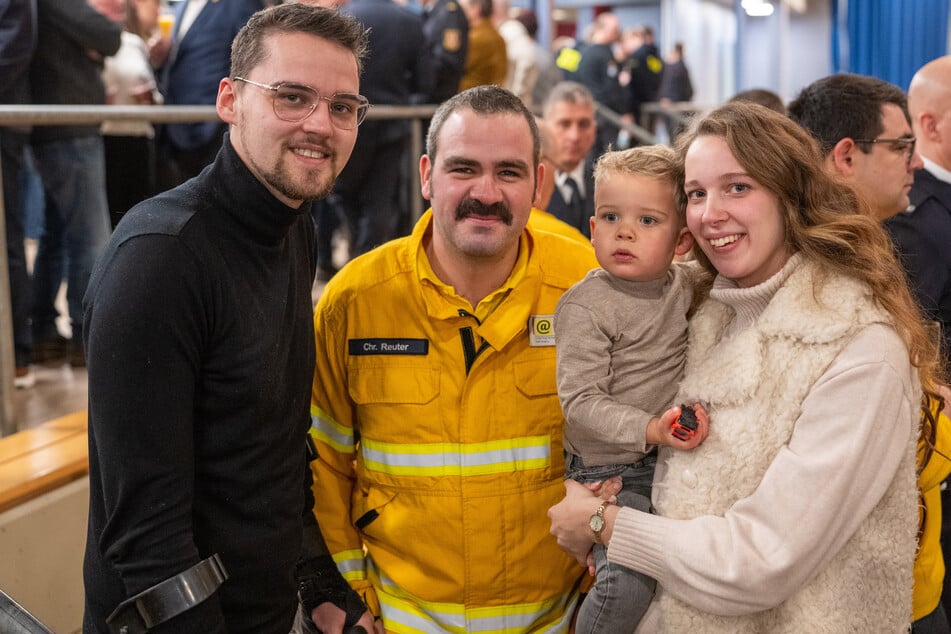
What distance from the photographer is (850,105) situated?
2.97 metres

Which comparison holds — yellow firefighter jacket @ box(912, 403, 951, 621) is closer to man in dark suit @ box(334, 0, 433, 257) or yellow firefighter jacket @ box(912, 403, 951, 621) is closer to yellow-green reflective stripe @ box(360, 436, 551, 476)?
yellow-green reflective stripe @ box(360, 436, 551, 476)

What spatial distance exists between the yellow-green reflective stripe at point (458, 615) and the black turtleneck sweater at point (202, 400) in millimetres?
307

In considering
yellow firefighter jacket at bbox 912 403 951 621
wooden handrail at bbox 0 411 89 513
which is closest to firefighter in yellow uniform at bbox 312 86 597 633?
yellow firefighter jacket at bbox 912 403 951 621

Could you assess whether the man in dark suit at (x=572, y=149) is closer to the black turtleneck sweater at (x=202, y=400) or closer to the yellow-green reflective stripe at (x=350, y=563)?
the yellow-green reflective stripe at (x=350, y=563)

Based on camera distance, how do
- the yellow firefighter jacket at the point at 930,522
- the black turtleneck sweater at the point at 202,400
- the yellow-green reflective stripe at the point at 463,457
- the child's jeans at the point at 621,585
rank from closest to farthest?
the black turtleneck sweater at the point at 202,400
the child's jeans at the point at 621,585
the yellow firefighter jacket at the point at 930,522
the yellow-green reflective stripe at the point at 463,457

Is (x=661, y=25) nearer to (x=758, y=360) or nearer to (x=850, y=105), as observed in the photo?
(x=850, y=105)

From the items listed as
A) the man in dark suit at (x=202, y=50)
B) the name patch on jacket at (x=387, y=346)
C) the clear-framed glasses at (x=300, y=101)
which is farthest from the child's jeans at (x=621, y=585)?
the man in dark suit at (x=202, y=50)

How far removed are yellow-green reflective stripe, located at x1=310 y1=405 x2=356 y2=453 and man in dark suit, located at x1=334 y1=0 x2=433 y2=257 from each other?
2.33m

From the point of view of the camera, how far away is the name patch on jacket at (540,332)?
221 centimetres

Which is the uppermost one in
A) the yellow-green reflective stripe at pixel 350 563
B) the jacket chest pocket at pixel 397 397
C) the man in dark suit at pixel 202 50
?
the man in dark suit at pixel 202 50

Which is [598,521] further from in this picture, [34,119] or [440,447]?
[34,119]

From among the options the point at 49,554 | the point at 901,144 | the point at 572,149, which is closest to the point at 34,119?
the point at 49,554

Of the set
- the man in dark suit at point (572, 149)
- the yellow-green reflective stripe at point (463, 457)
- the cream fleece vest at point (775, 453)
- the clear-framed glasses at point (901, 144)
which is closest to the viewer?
the cream fleece vest at point (775, 453)

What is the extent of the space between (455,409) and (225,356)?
0.64 metres
